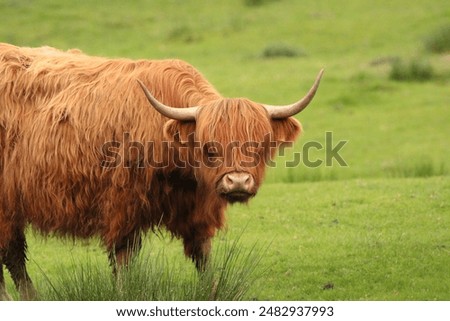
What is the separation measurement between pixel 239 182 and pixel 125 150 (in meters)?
1.04

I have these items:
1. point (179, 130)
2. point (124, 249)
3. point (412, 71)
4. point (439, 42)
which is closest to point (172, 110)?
point (179, 130)

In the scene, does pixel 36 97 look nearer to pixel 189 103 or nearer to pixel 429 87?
pixel 189 103

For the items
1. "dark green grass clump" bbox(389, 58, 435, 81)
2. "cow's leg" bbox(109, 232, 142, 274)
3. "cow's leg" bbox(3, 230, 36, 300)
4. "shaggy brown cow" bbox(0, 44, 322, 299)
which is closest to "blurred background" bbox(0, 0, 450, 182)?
"dark green grass clump" bbox(389, 58, 435, 81)

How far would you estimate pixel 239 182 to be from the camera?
6715mm

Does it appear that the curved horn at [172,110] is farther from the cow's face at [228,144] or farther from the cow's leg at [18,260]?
the cow's leg at [18,260]

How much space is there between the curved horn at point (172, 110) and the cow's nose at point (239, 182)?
0.59 metres

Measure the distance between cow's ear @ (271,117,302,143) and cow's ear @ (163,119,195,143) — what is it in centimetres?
65

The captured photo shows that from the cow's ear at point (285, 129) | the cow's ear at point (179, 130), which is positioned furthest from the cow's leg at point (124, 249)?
the cow's ear at point (285, 129)

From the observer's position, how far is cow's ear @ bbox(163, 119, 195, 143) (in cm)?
708

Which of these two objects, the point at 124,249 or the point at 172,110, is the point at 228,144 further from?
the point at 124,249

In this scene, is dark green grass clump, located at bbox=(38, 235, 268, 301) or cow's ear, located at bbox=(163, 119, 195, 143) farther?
cow's ear, located at bbox=(163, 119, 195, 143)

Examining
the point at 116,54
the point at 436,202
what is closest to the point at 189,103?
the point at 436,202

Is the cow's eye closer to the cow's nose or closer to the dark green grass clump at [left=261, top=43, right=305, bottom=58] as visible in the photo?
the cow's nose

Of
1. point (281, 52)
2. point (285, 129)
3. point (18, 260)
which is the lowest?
point (18, 260)
